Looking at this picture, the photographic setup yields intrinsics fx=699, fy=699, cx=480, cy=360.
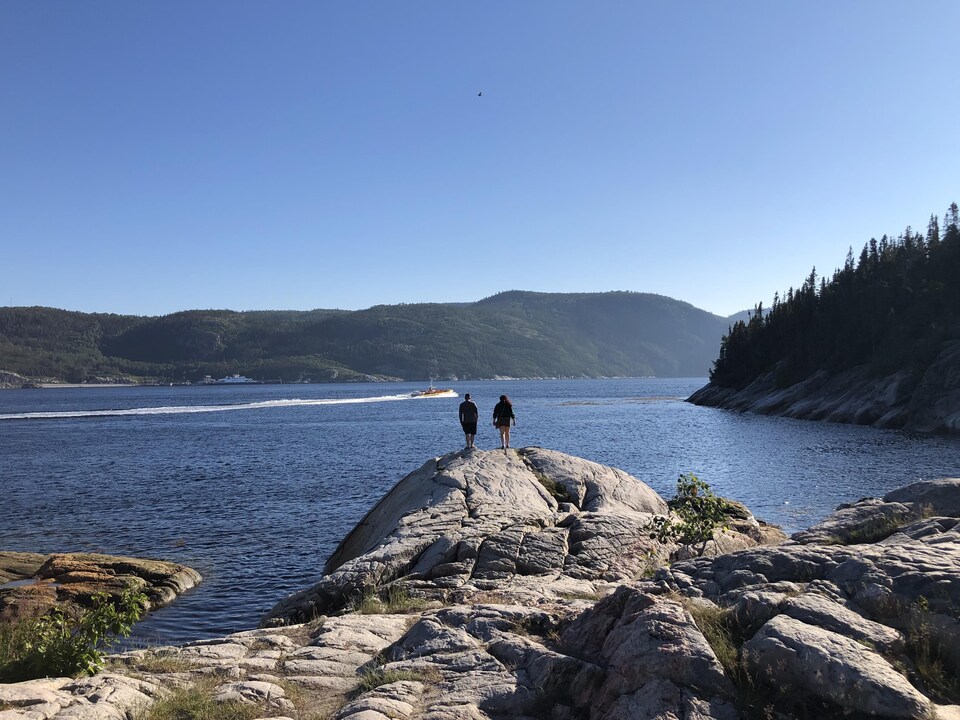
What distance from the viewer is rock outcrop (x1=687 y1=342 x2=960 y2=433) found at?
6288 cm

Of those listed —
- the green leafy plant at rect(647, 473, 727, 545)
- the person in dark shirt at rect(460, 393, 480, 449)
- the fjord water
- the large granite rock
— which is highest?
the person in dark shirt at rect(460, 393, 480, 449)

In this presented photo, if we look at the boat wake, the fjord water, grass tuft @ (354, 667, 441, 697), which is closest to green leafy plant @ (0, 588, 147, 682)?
grass tuft @ (354, 667, 441, 697)

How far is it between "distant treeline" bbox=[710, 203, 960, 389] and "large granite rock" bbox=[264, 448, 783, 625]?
64435 millimetres

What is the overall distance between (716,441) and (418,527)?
4874 centimetres

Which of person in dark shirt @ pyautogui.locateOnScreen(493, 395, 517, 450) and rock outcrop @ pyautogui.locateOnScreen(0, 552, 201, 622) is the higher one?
person in dark shirt @ pyautogui.locateOnScreen(493, 395, 517, 450)

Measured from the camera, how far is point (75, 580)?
19422 millimetres

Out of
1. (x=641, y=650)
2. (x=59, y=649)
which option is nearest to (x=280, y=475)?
(x=59, y=649)

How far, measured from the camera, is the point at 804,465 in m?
44.8

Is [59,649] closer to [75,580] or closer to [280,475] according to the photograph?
[75,580]

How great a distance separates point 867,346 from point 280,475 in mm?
77832

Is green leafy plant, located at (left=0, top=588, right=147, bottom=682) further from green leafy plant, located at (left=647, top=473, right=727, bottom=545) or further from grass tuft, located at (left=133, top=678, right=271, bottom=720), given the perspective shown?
green leafy plant, located at (left=647, top=473, right=727, bottom=545)

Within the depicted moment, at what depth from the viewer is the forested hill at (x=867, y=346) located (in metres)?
67.4

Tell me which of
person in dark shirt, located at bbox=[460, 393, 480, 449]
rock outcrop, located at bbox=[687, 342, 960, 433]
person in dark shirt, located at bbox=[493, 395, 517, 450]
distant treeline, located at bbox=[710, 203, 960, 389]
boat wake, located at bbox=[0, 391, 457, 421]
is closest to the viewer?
person in dark shirt, located at bbox=[460, 393, 480, 449]

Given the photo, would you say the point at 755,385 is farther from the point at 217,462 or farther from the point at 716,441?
the point at 217,462
